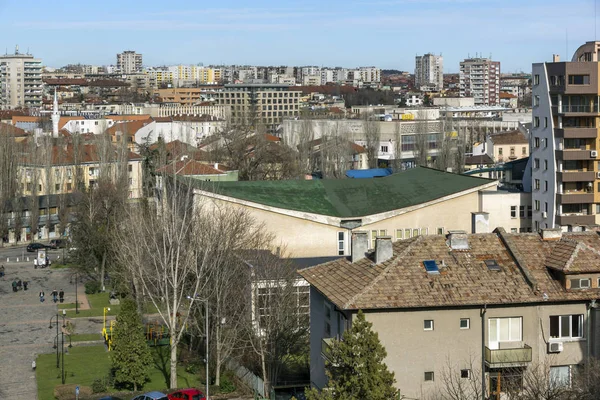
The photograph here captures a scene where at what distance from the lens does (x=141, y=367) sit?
2975 cm

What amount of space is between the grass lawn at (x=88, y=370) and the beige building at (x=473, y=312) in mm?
9188

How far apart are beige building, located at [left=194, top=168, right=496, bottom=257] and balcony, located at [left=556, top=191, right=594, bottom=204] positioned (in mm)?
3016

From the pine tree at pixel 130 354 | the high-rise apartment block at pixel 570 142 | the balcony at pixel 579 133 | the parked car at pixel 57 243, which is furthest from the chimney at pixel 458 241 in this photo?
the parked car at pixel 57 243

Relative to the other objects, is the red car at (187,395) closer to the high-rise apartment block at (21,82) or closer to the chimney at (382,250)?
the chimney at (382,250)

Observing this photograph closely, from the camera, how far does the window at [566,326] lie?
21.8m

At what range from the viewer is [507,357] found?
2130 centimetres

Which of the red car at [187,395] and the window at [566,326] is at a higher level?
the window at [566,326]

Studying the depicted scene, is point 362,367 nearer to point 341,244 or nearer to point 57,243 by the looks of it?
point 341,244

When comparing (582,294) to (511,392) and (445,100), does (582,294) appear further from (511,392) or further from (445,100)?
(445,100)

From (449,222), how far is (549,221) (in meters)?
4.22

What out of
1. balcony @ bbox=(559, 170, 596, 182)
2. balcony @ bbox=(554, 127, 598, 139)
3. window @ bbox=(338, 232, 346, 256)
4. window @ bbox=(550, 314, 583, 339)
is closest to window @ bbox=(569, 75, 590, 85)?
balcony @ bbox=(554, 127, 598, 139)

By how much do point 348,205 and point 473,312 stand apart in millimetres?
24085

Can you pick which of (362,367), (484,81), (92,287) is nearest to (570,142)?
(92,287)

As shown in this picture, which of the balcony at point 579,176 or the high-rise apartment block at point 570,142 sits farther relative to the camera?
the balcony at point 579,176
